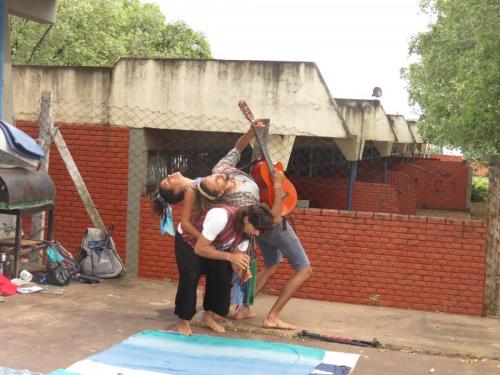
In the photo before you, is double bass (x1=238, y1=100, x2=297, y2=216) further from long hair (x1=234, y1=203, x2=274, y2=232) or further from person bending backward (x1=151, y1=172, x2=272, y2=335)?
long hair (x1=234, y1=203, x2=274, y2=232)

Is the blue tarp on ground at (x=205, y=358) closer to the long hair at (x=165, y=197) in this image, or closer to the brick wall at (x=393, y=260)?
the long hair at (x=165, y=197)

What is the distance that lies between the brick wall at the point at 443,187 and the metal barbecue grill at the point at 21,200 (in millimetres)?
18019

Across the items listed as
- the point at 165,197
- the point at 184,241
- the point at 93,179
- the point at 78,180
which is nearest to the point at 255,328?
the point at 184,241

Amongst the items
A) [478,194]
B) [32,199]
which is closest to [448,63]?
[478,194]

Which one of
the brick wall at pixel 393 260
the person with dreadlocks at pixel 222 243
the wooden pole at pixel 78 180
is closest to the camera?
the person with dreadlocks at pixel 222 243

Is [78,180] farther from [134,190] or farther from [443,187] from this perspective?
[443,187]

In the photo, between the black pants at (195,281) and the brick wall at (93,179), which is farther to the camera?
the brick wall at (93,179)

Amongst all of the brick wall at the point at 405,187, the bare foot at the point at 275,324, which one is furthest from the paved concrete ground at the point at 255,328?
the brick wall at the point at 405,187

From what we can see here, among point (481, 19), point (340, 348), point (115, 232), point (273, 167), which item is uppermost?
point (481, 19)

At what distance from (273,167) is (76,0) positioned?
22.8 metres

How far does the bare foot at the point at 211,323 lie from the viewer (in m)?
5.86

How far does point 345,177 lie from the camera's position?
55.0 ft

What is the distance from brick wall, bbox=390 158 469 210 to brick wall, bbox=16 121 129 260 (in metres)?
17.1

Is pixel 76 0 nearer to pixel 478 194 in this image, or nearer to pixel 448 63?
pixel 448 63
